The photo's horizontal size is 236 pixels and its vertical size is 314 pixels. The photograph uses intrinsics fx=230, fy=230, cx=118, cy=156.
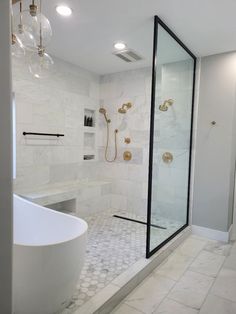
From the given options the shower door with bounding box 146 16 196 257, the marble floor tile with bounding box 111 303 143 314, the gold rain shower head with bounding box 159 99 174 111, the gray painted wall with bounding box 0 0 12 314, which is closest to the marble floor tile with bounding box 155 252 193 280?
the shower door with bounding box 146 16 196 257

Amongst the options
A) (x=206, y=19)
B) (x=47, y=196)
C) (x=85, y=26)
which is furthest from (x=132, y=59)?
(x=47, y=196)

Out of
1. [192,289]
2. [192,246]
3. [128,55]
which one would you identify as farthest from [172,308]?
[128,55]

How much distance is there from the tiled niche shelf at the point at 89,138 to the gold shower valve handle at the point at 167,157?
5.78 ft

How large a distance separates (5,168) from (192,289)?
2206mm

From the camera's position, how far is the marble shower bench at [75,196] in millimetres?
3219

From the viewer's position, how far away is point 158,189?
2916mm

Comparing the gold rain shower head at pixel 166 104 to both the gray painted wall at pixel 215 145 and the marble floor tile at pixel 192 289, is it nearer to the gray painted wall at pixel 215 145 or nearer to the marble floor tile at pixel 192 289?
the gray painted wall at pixel 215 145

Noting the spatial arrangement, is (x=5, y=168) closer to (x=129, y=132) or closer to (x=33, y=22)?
(x=33, y=22)

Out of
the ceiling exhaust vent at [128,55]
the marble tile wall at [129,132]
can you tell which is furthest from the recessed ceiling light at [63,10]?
the marble tile wall at [129,132]

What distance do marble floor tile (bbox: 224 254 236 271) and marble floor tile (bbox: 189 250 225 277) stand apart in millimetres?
47

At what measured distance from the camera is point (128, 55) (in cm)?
334

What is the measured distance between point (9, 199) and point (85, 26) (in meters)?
2.42

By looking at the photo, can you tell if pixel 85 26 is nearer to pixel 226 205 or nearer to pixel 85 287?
pixel 85 287

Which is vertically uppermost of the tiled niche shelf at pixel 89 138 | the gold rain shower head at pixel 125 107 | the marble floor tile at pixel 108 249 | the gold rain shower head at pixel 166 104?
the gold rain shower head at pixel 125 107
